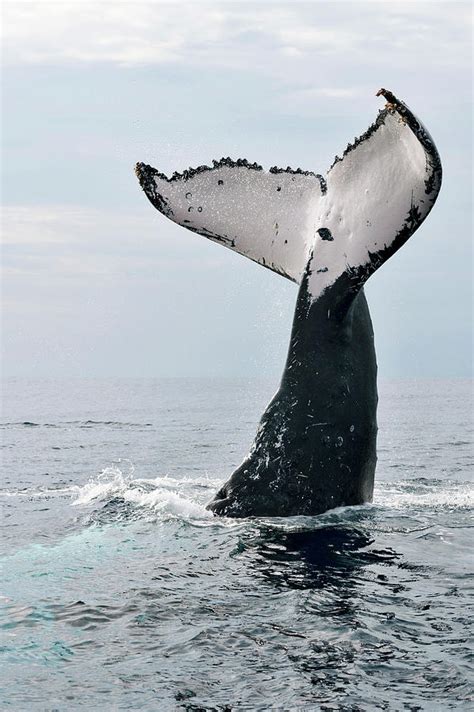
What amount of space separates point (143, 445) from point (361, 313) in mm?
14179

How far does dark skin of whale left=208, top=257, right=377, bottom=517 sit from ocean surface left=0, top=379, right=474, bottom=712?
320mm

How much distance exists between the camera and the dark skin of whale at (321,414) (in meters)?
7.35

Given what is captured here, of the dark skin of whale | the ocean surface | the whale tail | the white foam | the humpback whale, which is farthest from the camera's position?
the white foam

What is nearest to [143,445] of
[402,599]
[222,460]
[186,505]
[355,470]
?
[222,460]

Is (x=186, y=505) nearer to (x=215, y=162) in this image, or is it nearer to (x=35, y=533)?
(x=35, y=533)

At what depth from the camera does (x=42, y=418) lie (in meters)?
35.3

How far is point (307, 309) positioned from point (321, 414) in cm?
87

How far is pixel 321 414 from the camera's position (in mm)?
7340

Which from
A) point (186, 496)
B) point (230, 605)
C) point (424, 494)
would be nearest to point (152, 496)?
point (186, 496)

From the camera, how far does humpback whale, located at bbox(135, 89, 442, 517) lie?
284 inches

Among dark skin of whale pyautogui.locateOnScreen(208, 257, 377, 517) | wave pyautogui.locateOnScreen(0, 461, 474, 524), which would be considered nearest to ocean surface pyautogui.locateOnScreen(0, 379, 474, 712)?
wave pyautogui.locateOnScreen(0, 461, 474, 524)

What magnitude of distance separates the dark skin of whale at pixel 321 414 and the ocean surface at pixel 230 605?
32 cm

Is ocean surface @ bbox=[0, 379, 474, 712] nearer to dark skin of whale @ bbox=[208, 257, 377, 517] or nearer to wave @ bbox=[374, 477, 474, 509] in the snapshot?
wave @ bbox=[374, 477, 474, 509]

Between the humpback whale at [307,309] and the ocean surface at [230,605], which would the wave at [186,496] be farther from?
the humpback whale at [307,309]
